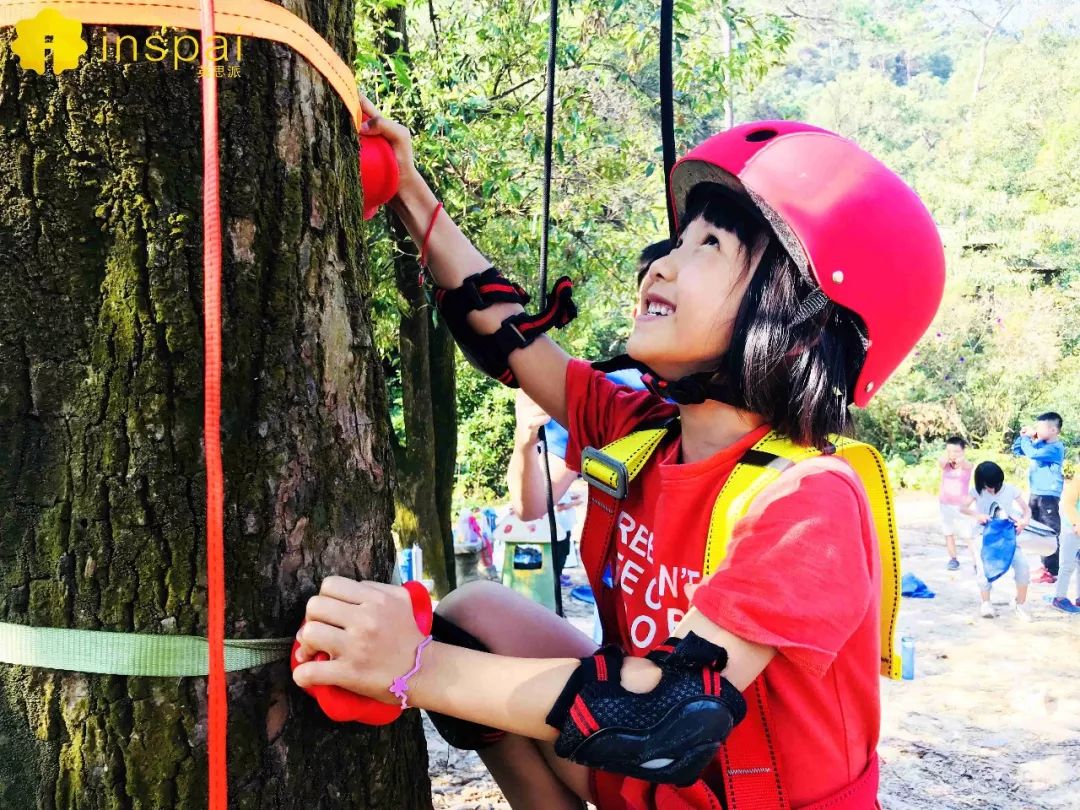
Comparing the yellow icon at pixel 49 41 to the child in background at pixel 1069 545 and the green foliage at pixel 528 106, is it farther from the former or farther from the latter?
the child in background at pixel 1069 545

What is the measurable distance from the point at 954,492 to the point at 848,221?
9575 millimetres

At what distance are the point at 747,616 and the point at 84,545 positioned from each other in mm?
1023

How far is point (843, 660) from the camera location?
1709 millimetres

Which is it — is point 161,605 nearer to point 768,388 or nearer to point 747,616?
point 747,616

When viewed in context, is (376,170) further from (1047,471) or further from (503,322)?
(1047,471)

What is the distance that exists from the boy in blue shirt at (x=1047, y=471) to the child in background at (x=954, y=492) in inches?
28.2

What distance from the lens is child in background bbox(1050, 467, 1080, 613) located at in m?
8.13

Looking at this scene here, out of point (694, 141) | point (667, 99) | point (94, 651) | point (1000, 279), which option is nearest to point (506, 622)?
point (94, 651)

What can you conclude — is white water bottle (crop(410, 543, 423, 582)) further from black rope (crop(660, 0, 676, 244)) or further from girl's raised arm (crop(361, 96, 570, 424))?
black rope (crop(660, 0, 676, 244))

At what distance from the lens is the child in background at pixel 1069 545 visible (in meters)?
8.13

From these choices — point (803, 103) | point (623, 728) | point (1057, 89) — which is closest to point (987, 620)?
point (623, 728)

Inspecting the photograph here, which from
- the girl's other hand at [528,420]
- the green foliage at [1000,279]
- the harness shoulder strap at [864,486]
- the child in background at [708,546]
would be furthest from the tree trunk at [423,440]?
the green foliage at [1000,279]

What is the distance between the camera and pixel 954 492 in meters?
10.2

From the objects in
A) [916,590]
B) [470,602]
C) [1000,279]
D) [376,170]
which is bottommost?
[916,590]
